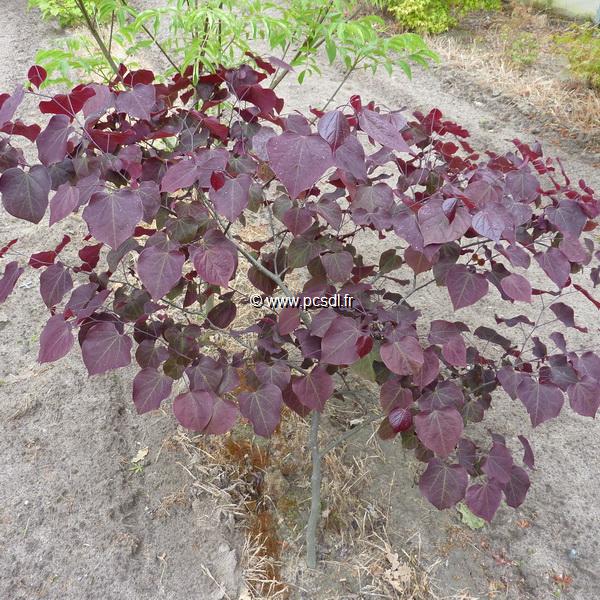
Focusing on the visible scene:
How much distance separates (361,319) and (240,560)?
40.2 inches

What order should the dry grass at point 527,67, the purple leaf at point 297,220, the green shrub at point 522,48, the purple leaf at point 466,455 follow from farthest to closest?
the green shrub at point 522,48 < the dry grass at point 527,67 < the purple leaf at point 466,455 < the purple leaf at point 297,220

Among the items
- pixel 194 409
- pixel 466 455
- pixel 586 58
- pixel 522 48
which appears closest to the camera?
pixel 194 409

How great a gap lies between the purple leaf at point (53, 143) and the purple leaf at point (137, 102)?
0.47 feet

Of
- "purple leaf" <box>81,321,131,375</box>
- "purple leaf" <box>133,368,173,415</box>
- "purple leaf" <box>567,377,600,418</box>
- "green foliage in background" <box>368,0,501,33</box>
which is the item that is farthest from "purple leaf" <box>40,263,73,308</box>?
"green foliage in background" <box>368,0,501,33</box>

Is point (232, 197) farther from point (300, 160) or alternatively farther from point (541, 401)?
point (541, 401)

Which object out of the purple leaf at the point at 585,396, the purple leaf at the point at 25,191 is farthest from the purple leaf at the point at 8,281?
the purple leaf at the point at 585,396

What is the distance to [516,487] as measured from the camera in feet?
4.77

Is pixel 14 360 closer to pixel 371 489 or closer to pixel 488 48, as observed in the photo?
pixel 371 489

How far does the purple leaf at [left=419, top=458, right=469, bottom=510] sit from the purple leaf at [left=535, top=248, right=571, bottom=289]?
521 mm

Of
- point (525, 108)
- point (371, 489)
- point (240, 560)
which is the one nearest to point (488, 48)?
point (525, 108)

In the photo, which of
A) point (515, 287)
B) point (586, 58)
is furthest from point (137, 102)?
point (586, 58)

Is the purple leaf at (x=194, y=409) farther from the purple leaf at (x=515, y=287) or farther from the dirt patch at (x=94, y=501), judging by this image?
the dirt patch at (x=94, y=501)

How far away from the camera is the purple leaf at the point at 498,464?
1362 mm

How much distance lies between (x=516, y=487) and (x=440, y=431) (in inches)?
17.7
